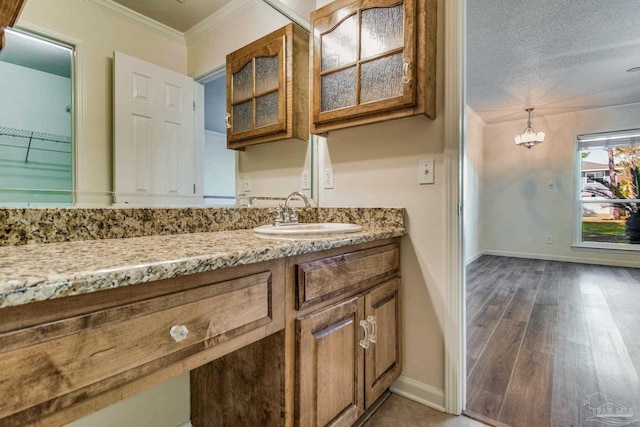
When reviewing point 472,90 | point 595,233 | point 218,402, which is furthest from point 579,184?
point 218,402

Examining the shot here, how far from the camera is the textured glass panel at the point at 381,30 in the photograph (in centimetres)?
136

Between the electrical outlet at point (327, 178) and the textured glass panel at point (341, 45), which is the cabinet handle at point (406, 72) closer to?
the textured glass panel at point (341, 45)

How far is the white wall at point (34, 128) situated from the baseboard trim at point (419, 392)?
161cm

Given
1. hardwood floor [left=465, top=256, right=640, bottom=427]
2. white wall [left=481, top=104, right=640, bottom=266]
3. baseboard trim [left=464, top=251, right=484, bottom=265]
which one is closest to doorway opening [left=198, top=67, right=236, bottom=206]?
hardwood floor [left=465, top=256, right=640, bottom=427]

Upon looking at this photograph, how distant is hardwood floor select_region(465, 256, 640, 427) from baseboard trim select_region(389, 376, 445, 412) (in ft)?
0.46

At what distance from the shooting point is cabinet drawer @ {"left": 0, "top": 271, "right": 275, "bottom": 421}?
18.3 inches

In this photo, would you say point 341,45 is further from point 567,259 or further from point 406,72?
point 567,259

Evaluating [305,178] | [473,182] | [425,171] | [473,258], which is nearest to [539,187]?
[473,182]

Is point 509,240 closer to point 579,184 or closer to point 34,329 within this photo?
point 579,184

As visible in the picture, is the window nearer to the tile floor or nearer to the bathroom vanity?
the tile floor

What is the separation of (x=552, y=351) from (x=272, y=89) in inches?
94.4

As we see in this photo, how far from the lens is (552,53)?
3.06 m

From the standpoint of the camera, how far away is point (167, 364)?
2.08ft

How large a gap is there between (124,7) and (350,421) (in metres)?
1.69
